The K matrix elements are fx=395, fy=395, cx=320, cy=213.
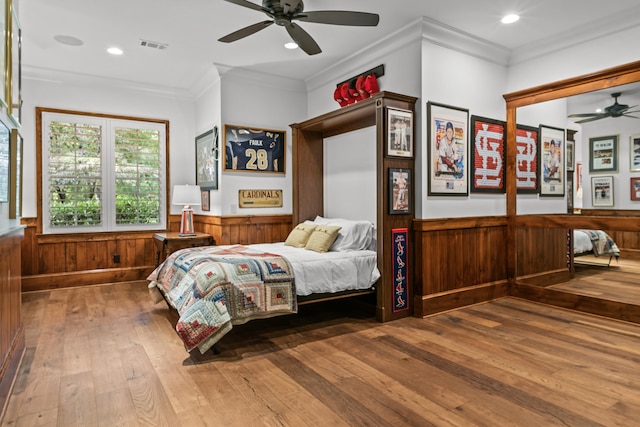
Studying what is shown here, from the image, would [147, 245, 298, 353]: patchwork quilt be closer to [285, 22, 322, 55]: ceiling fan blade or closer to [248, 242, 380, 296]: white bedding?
[248, 242, 380, 296]: white bedding

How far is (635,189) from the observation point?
3.63m

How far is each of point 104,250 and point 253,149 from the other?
255cm

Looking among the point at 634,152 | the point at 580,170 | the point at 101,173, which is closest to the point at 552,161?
the point at 580,170

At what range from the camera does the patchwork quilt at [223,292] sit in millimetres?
2891

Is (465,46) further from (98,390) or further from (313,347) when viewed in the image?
(98,390)

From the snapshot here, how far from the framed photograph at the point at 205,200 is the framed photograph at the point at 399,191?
9.60 feet

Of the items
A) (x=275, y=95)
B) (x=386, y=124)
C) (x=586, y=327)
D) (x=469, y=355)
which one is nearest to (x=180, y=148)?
(x=275, y=95)

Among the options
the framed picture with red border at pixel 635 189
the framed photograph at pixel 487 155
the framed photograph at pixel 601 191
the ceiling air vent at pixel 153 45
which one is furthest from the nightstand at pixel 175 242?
the framed picture with red border at pixel 635 189

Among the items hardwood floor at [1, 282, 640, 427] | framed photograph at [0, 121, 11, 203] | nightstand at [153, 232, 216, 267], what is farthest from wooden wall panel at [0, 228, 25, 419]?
nightstand at [153, 232, 216, 267]

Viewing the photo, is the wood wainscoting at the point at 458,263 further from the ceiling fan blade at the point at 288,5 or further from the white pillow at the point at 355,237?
the ceiling fan blade at the point at 288,5

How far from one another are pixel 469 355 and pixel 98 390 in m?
2.51

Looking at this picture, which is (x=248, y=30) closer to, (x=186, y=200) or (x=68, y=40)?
(x=68, y=40)

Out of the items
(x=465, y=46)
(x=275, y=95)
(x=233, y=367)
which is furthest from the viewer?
(x=275, y=95)

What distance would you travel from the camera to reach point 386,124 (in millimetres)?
3754
